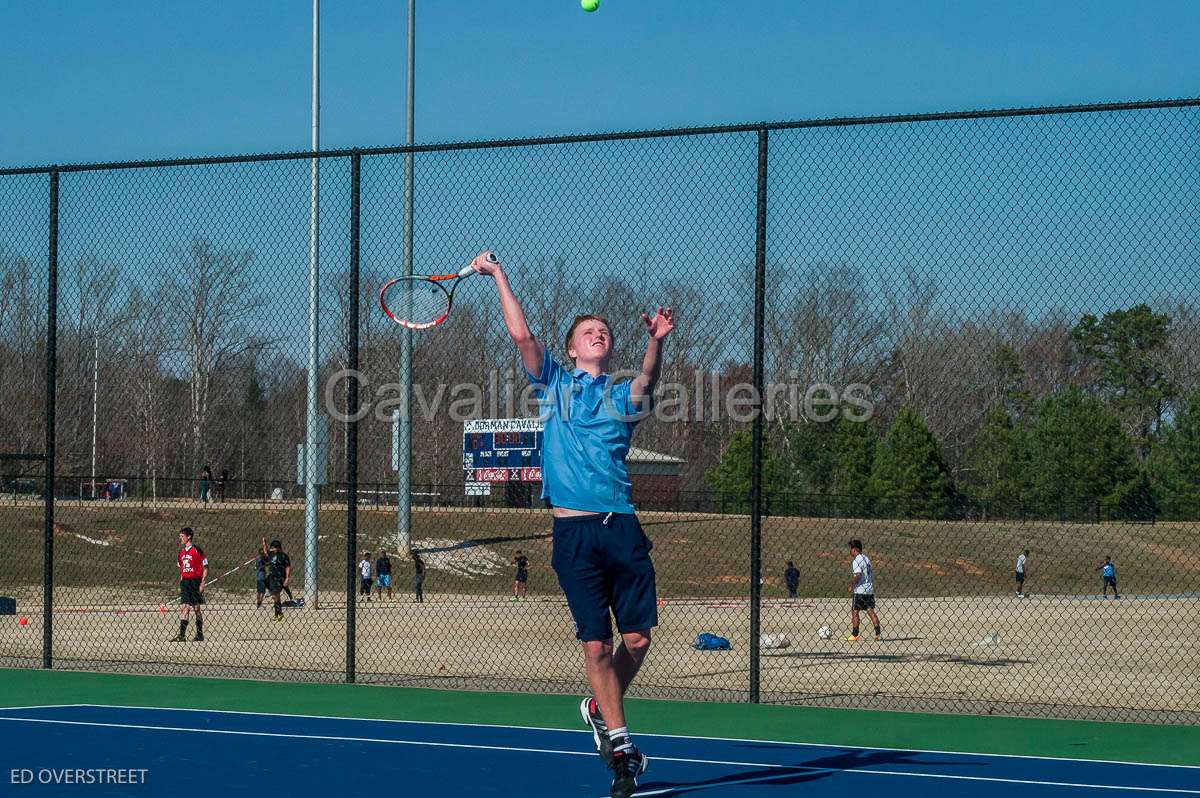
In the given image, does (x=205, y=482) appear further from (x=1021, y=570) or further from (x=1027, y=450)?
(x=1021, y=570)

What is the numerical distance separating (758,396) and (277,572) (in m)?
18.1

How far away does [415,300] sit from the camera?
1075cm

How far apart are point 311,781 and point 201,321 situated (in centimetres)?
1331

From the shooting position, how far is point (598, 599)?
641 centimetres

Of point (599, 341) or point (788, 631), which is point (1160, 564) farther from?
point (599, 341)

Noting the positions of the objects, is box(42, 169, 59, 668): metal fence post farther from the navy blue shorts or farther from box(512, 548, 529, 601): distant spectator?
box(512, 548, 529, 601): distant spectator

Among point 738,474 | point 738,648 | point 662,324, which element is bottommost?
point 738,648

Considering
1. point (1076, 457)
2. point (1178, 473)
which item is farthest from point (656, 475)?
point (1178, 473)

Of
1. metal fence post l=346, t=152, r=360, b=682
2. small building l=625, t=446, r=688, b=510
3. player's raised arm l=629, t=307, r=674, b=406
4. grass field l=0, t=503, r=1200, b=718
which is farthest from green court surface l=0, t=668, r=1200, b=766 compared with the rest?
small building l=625, t=446, r=688, b=510

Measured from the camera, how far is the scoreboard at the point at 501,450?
4178cm

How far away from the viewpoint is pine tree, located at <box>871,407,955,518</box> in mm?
33250

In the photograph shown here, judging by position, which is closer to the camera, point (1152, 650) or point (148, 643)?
point (148, 643)

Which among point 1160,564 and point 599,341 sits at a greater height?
point 599,341

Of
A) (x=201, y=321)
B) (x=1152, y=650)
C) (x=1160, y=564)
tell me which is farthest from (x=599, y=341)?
(x=1160, y=564)
